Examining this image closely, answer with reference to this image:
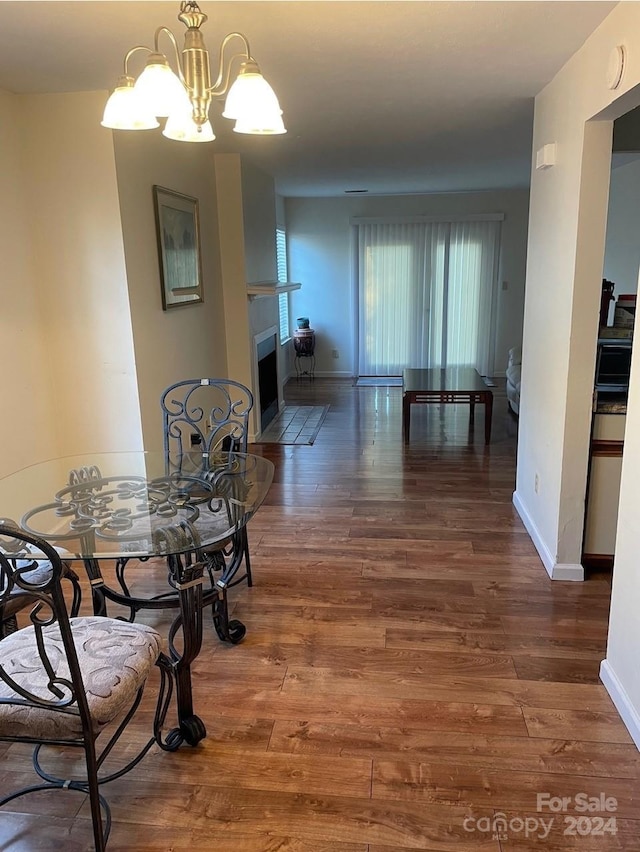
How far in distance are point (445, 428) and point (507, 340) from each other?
9.98 feet

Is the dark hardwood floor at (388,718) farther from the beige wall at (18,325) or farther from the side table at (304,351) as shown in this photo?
the side table at (304,351)

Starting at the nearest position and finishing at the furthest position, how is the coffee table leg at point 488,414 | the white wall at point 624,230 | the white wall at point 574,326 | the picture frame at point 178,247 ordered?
the white wall at point 574,326 → the picture frame at point 178,247 → the white wall at point 624,230 → the coffee table leg at point 488,414

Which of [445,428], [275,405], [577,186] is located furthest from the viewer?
[275,405]

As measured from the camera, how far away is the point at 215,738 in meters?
1.99

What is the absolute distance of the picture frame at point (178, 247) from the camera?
3.70 meters

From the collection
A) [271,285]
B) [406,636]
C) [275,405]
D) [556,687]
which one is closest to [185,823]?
[406,636]

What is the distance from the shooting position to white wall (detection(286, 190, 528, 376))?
7.93 meters

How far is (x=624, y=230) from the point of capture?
186 inches

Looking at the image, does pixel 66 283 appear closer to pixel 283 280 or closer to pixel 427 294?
pixel 283 280

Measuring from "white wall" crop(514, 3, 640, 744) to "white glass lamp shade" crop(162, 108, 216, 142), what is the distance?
143 cm

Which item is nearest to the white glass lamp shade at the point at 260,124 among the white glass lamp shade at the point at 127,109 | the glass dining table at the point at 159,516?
the white glass lamp shade at the point at 127,109

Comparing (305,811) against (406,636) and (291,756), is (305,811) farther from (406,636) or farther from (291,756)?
(406,636)

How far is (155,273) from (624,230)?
141 inches

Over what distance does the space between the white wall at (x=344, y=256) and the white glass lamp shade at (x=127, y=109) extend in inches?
266
